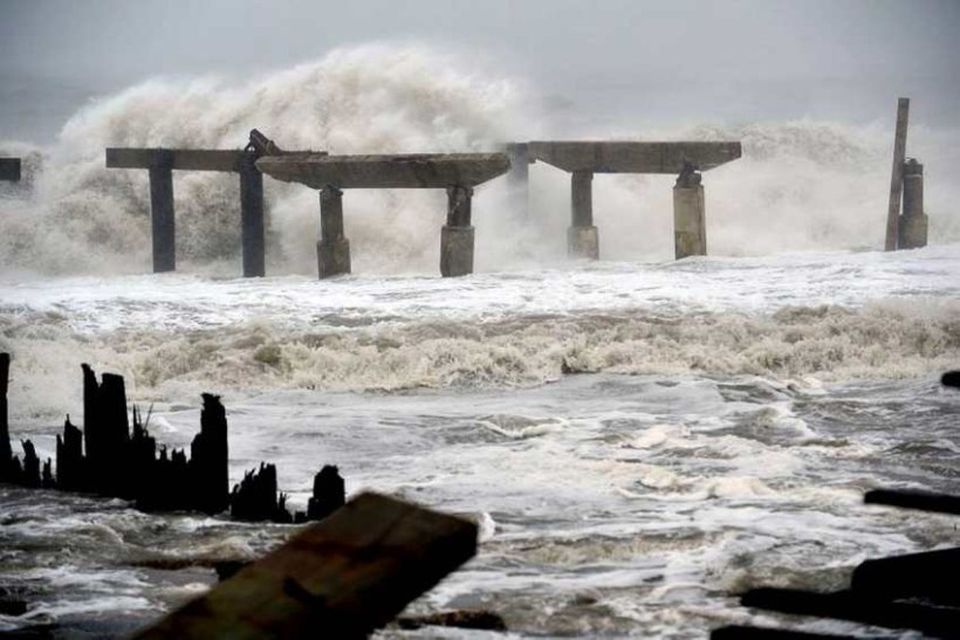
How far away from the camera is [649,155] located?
59.2ft

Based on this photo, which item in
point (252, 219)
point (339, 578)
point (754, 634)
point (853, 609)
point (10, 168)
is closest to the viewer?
point (339, 578)

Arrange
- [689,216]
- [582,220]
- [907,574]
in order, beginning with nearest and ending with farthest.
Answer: [907,574]
[689,216]
[582,220]

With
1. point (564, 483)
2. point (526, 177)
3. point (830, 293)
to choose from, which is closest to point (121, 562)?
point (564, 483)

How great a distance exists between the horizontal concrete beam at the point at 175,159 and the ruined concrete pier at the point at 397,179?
4.24 feet

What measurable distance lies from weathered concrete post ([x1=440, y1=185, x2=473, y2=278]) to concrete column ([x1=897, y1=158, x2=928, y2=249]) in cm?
606

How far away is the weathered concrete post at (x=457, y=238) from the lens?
A: 1616 centimetres

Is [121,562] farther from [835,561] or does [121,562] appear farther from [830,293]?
[830,293]

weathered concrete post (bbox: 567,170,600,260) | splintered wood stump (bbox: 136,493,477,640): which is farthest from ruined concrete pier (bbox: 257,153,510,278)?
splintered wood stump (bbox: 136,493,477,640)

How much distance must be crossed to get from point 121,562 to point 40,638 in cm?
107

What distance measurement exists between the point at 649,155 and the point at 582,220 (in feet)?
5.22

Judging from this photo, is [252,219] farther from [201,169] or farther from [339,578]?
[339,578]

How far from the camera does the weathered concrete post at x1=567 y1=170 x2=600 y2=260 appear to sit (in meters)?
19.2

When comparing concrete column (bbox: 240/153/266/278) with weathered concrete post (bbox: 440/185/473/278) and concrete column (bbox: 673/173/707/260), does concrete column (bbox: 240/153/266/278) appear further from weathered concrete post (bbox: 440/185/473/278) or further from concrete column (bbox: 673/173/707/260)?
concrete column (bbox: 673/173/707/260)

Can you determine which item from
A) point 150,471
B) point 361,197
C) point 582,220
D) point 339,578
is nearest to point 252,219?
point 582,220
